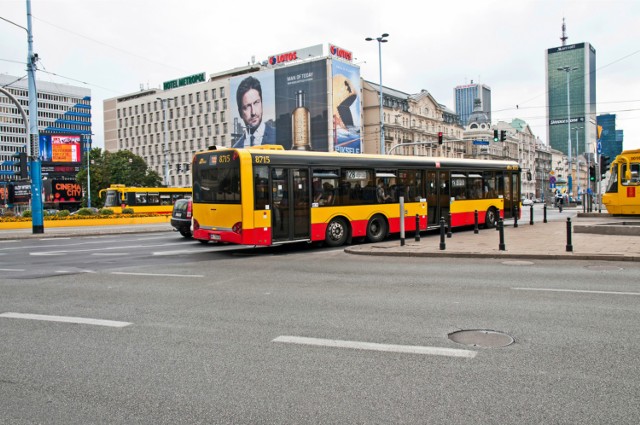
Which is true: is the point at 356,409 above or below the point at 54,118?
below

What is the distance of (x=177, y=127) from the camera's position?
121m

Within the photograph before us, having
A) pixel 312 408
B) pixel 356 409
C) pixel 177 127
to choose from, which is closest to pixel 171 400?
pixel 312 408

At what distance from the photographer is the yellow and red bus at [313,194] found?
48.0ft

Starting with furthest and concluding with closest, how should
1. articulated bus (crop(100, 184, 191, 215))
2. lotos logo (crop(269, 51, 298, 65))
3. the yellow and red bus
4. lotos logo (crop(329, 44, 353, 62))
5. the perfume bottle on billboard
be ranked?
lotos logo (crop(269, 51, 298, 65)) < lotos logo (crop(329, 44, 353, 62)) < the perfume bottle on billboard < articulated bus (crop(100, 184, 191, 215)) < the yellow and red bus

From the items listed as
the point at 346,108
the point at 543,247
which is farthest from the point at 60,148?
the point at 346,108

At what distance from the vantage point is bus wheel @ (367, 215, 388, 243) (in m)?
17.8

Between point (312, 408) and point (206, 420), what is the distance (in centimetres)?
76

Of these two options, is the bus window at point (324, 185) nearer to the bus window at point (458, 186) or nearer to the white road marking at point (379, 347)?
the bus window at point (458, 186)

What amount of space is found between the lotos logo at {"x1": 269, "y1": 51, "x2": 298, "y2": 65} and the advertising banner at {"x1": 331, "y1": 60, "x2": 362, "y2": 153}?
1138 cm

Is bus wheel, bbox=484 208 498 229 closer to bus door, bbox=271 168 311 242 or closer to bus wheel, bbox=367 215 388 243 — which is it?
bus wheel, bbox=367 215 388 243

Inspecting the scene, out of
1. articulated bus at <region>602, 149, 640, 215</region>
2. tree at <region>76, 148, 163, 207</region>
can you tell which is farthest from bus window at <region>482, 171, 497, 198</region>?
tree at <region>76, 148, 163, 207</region>

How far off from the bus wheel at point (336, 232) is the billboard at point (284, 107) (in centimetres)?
7337

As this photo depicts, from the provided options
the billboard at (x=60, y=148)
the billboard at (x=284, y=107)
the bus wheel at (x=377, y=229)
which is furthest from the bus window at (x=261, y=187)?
the billboard at (x=284, y=107)

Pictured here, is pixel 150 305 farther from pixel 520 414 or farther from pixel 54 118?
pixel 54 118
